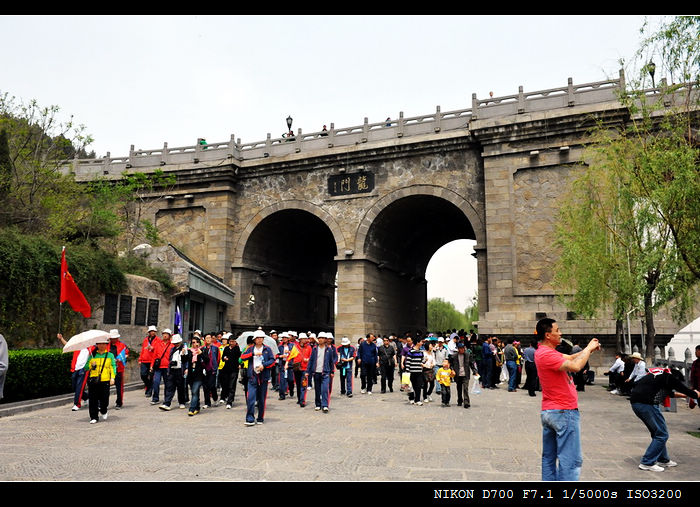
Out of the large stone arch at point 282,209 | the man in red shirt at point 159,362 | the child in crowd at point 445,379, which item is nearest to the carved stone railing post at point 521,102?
the large stone arch at point 282,209

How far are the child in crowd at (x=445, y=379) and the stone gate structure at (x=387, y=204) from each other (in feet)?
29.8

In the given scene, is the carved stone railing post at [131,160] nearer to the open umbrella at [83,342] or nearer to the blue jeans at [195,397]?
the open umbrella at [83,342]

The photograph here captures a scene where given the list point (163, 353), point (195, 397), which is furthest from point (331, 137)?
point (195, 397)

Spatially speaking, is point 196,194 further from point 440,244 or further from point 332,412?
point 332,412

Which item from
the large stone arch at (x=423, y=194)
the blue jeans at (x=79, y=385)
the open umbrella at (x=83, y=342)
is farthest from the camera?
the large stone arch at (x=423, y=194)

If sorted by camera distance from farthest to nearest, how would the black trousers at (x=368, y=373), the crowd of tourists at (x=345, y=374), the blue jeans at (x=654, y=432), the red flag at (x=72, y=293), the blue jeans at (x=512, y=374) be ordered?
the blue jeans at (x=512, y=374) < the black trousers at (x=368, y=373) < the red flag at (x=72, y=293) < the blue jeans at (x=654, y=432) < the crowd of tourists at (x=345, y=374)

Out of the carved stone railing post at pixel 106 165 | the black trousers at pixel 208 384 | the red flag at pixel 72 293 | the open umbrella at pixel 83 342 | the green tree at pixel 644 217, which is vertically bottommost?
the black trousers at pixel 208 384

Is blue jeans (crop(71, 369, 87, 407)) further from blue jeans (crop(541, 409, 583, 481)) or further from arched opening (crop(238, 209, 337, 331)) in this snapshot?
arched opening (crop(238, 209, 337, 331))

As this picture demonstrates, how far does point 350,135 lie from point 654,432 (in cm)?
2190

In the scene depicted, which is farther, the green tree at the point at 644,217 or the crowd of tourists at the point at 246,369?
the green tree at the point at 644,217

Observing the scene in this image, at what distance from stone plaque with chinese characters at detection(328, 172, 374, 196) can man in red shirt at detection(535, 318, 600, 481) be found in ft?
70.5

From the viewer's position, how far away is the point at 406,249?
30.9 m

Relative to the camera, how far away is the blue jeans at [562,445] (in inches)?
176

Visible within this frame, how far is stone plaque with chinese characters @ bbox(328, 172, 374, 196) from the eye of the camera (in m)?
25.9
